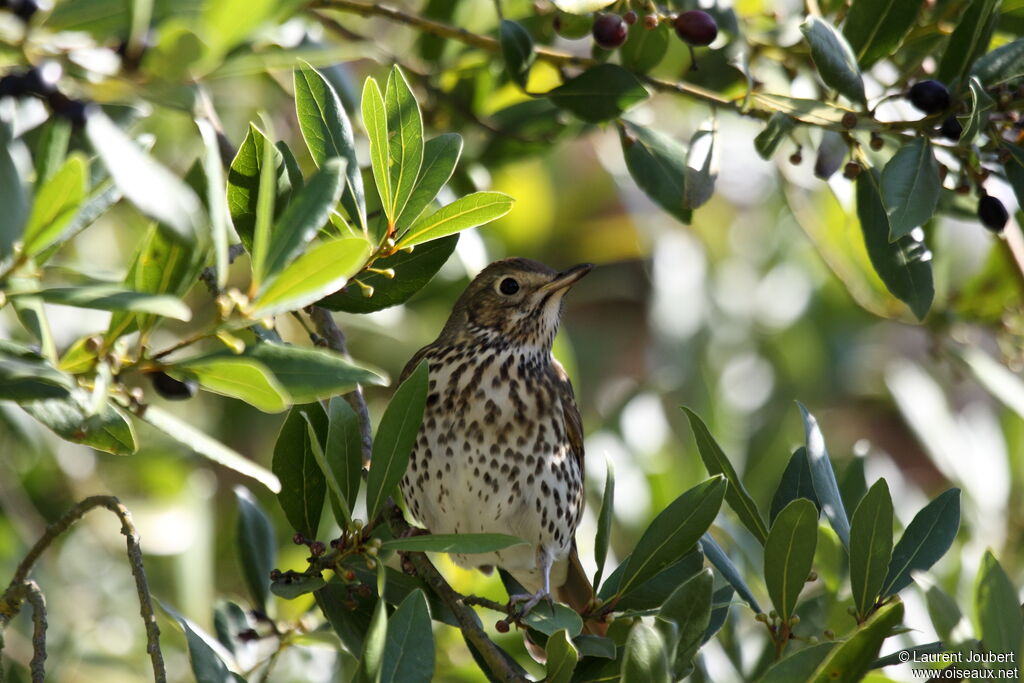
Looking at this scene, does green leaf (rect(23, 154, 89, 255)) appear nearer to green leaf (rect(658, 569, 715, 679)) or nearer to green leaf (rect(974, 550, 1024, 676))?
green leaf (rect(658, 569, 715, 679))

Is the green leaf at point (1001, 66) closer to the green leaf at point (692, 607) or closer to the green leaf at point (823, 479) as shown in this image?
the green leaf at point (823, 479)

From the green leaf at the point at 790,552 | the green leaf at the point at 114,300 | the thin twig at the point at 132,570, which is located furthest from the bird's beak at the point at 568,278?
the green leaf at the point at 114,300

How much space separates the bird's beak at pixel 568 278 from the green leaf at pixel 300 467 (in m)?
1.11

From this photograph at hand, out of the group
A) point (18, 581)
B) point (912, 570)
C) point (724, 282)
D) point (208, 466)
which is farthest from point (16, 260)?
point (724, 282)

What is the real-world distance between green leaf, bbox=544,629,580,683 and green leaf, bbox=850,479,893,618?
1.68ft

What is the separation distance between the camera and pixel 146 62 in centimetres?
192

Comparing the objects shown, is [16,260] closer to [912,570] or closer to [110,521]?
[912,570]

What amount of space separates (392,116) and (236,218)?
0.32 metres

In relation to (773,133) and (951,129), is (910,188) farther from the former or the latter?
(773,133)

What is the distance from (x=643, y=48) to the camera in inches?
102

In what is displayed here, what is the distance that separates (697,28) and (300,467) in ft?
3.74

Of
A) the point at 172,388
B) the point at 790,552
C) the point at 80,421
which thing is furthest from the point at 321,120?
the point at 790,552

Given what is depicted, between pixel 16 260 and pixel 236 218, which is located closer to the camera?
pixel 16 260

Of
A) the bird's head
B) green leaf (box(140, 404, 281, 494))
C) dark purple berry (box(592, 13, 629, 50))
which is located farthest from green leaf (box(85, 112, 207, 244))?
the bird's head
